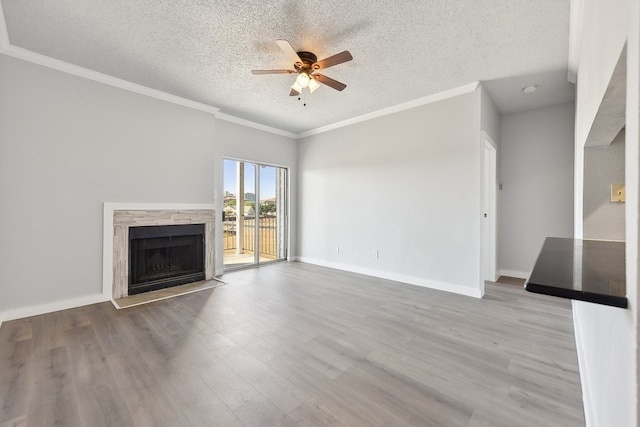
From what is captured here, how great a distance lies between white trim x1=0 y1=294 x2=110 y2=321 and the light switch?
4955mm

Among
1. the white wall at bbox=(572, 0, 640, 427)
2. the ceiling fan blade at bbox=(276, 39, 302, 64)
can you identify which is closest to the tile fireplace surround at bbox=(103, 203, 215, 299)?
the ceiling fan blade at bbox=(276, 39, 302, 64)

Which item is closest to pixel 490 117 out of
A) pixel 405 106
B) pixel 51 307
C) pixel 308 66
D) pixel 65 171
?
pixel 405 106

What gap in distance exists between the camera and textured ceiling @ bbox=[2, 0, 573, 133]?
2.17m

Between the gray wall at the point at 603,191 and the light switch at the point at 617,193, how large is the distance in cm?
2

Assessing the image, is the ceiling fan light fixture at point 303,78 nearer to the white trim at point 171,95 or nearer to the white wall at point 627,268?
the white trim at point 171,95

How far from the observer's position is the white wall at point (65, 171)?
2768mm

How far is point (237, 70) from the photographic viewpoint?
10.3ft

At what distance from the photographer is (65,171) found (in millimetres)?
3074

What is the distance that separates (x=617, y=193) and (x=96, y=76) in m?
5.11

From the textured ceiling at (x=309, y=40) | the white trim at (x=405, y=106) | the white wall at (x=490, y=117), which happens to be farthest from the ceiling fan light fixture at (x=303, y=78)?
the white wall at (x=490, y=117)

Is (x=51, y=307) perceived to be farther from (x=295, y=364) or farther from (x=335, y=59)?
(x=335, y=59)

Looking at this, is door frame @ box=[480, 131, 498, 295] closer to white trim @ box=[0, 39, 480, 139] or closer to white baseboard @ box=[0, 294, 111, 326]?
white trim @ box=[0, 39, 480, 139]

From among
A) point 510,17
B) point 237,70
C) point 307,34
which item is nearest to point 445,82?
point 510,17

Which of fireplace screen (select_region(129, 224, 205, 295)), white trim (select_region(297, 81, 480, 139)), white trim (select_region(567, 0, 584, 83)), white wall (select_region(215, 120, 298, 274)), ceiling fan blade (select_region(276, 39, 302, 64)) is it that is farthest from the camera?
white wall (select_region(215, 120, 298, 274))
